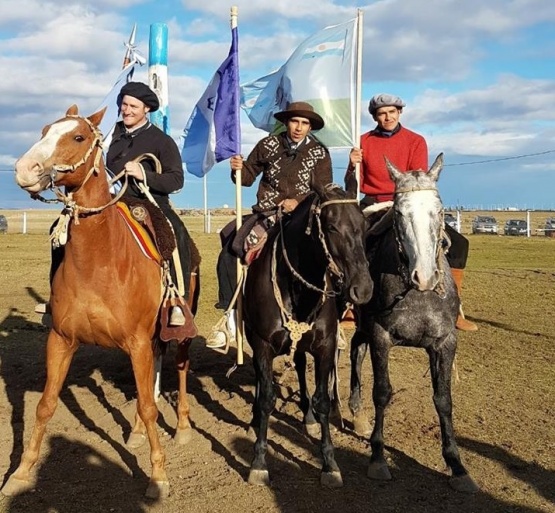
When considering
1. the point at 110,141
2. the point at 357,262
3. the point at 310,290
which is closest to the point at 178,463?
the point at 310,290

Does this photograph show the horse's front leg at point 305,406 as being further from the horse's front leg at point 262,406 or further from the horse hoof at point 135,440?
the horse hoof at point 135,440

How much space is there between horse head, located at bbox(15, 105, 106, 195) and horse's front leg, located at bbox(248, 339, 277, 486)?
225cm

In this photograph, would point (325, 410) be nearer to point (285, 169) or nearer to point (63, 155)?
point (285, 169)

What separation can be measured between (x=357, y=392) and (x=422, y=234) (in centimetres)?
279

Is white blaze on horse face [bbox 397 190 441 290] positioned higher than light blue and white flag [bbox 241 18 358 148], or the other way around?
light blue and white flag [bbox 241 18 358 148]

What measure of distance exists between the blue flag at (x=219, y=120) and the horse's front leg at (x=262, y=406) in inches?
128

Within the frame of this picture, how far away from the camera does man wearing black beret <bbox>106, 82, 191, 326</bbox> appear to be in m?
6.70

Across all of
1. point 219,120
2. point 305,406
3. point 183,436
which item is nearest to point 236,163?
point 219,120

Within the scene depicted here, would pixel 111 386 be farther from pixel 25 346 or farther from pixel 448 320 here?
pixel 448 320

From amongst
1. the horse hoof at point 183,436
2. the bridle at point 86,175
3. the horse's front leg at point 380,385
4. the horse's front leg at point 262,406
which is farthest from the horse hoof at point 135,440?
the bridle at point 86,175

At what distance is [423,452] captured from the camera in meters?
6.73

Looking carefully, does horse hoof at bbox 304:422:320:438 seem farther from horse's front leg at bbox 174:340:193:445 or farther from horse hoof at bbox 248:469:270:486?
horse hoof at bbox 248:469:270:486

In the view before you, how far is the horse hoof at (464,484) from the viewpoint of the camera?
19.1 feet

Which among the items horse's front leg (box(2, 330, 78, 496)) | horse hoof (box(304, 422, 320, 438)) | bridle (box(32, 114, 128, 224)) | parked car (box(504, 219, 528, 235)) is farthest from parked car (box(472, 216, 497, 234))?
bridle (box(32, 114, 128, 224))
